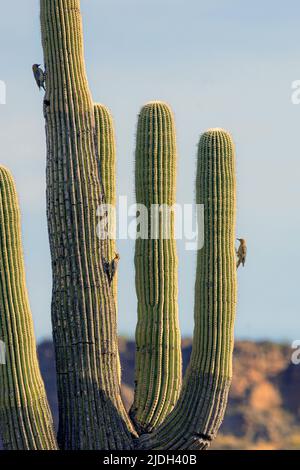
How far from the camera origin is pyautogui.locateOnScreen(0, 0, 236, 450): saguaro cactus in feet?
56.2

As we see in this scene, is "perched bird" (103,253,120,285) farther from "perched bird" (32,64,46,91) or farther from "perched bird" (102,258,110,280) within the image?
"perched bird" (32,64,46,91)

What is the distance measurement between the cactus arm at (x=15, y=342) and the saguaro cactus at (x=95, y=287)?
1 cm

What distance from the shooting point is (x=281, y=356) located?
21.7m

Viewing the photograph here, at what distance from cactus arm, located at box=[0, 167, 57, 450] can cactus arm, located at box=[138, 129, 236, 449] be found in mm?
1219

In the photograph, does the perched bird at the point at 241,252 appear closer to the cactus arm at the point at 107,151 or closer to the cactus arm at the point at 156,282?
the cactus arm at the point at 156,282

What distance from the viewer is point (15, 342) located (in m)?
17.0

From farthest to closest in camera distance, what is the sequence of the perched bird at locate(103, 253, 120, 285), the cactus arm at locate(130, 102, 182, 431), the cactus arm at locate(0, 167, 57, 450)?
the cactus arm at locate(130, 102, 182, 431), the perched bird at locate(103, 253, 120, 285), the cactus arm at locate(0, 167, 57, 450)

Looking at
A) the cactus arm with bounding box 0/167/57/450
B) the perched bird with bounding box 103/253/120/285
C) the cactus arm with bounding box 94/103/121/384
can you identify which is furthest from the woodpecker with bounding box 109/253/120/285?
the cactus arm with bounding box 0/167/57/450

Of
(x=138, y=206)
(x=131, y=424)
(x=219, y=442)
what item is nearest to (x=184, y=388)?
(x=131, y=424)

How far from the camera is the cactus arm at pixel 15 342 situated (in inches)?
666

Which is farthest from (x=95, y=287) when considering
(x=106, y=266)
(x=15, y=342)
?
(x=15, y=342)

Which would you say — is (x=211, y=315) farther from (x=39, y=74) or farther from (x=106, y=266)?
(x=39, y=74)

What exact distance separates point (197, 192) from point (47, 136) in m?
1.62

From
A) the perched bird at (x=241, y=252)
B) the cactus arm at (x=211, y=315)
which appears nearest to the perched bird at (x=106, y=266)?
the cactus arm at (x=211, y=315)
